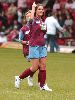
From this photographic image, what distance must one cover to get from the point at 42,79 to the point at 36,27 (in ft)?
3.76

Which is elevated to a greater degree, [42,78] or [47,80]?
[42,78]

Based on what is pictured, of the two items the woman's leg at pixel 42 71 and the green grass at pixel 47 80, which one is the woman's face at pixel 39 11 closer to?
the woman's leg at pixel 42 71

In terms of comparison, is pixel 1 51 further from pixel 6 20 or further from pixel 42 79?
pixel 42 79

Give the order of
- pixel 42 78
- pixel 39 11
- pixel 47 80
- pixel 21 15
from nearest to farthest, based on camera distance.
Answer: pixel 39 11 → pixel 42 78 → pixel 47 80 → pixel 21 15

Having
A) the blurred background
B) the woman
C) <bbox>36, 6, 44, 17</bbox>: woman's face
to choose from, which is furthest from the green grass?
the blurred background

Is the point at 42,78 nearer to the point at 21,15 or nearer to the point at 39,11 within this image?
the point at 39,11

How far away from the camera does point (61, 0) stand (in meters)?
33.8

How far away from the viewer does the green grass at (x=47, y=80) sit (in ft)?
38.3

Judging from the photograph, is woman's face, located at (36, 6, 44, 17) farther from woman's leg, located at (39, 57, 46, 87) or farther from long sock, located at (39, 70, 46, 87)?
long sock, located at (39, 70, 46, 87)

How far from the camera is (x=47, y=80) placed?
51.0 feet

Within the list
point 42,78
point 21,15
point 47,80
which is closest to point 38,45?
point 42,78

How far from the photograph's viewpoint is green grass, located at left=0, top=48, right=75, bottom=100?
38.3 feet

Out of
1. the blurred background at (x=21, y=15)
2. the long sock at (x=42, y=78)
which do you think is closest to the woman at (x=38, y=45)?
the long sock at (x=42, y=78)

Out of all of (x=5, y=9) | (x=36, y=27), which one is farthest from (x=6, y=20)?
(x=36, y=27)
